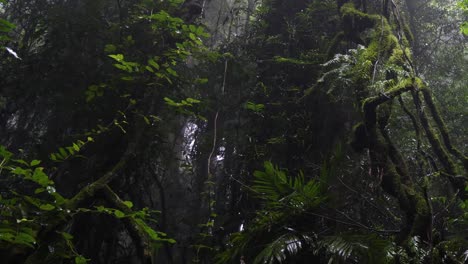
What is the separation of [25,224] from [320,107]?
3445 mm

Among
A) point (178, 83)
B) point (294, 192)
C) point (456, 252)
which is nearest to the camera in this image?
point (456, 252)

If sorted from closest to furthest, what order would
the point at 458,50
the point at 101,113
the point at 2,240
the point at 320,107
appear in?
1. the point at 2,240
2. the point at 101,113
3. the point at 320,107
4. the point at 458,50

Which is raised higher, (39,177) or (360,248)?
(39,177)

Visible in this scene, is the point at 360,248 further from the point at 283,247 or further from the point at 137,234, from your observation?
the point at 137,234

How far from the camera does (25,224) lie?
239cm

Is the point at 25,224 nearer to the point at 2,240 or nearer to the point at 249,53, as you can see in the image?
the point at 2,240

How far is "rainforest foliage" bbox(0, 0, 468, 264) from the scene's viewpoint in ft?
9.27

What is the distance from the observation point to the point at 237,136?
18.2 ft

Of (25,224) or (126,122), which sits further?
(126,122)

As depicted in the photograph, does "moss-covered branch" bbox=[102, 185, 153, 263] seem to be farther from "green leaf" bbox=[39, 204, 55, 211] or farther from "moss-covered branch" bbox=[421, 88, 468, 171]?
"moss-covered branch" bbox=[421, 88, 468, 171]

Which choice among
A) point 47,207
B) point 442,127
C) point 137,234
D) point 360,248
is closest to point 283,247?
point 360,248

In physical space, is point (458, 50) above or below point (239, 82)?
above

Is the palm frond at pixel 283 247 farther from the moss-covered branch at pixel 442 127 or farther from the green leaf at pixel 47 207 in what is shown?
the moss-covered branch at pixel 442 127

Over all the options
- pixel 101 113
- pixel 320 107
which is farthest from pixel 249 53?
pixel 101 113
